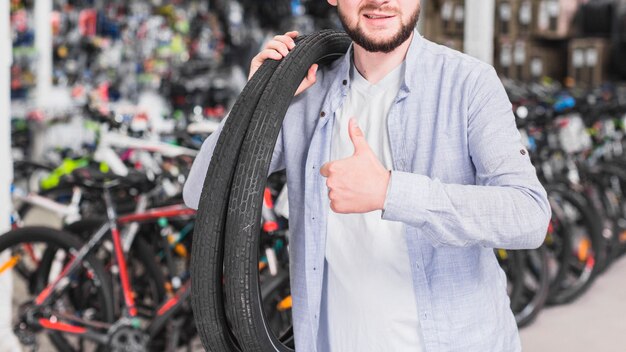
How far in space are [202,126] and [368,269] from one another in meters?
2.42

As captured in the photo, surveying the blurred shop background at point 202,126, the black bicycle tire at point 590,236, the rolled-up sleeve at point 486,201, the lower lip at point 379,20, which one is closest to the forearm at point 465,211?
the rolled-up sleeve at point 486,201

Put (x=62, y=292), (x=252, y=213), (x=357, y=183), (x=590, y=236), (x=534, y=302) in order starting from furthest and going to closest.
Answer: (x=590, y=236), (x=534, y=302), (x=62, y=292), (x=252, y=213), (x=357, y=183)

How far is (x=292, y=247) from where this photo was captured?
4.72ft

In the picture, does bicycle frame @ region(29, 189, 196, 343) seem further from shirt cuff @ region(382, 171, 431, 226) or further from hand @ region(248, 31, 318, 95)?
shirt cuff @ region(382, 171, 431, 226)

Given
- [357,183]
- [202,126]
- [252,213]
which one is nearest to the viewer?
[357,183]

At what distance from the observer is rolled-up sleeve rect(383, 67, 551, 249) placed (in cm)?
110

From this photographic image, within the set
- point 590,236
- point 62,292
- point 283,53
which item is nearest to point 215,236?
point 283,53

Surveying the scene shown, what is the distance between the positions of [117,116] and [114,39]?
119 inches

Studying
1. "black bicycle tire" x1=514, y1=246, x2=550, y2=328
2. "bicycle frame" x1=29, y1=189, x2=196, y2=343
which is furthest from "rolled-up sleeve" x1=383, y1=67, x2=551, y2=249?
"black bicycle tire" x1=514, y1=246, x2=550, y2=328

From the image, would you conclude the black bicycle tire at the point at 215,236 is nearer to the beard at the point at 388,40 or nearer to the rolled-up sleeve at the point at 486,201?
the beard at the point at 388,40

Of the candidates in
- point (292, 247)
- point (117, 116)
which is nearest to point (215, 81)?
point (117, 116)

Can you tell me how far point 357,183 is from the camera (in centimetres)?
108

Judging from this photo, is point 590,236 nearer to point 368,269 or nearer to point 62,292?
point 62,292

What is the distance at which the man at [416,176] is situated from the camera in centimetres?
117
